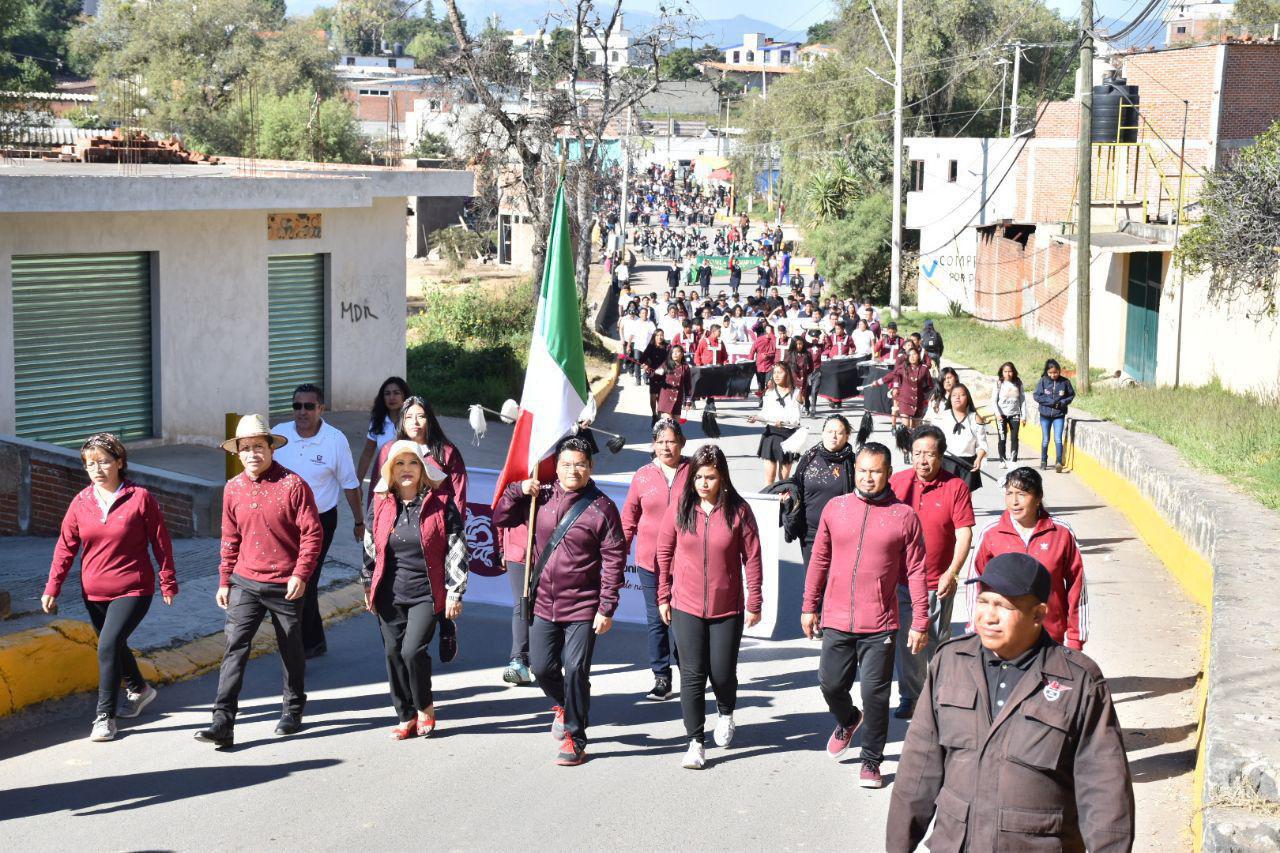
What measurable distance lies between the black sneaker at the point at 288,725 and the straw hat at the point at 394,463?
141 centimetres

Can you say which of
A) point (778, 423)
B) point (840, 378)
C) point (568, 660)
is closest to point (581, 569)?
point (568, 660)

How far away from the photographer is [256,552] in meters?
7.84

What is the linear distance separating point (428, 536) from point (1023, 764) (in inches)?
166

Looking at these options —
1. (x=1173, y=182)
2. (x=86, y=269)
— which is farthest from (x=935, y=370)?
(x=86, y=269)

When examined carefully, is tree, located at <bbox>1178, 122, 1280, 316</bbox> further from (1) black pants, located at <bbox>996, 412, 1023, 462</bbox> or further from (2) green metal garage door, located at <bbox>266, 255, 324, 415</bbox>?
(2) green metal garage door, located at <bbox>266, 255, 324, 415</bbox>

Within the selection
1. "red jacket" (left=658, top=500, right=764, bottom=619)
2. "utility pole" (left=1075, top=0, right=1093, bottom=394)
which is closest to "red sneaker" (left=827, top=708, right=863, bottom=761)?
"red jacket" (left=658, top=500, right=764, bottom=619)

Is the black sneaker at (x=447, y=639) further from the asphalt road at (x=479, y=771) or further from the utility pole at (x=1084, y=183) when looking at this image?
the utility pole at (x=1084, y=183)

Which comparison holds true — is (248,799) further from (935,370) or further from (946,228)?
(946,228)

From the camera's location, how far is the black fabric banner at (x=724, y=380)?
2806cm

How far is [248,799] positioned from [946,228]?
1784 inches

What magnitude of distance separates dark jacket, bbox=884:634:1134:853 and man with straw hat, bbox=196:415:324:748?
4.27 m

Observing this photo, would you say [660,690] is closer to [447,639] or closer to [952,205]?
[447,639]

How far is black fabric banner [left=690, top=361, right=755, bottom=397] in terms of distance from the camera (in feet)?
92.1

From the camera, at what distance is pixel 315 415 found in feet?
31.1
